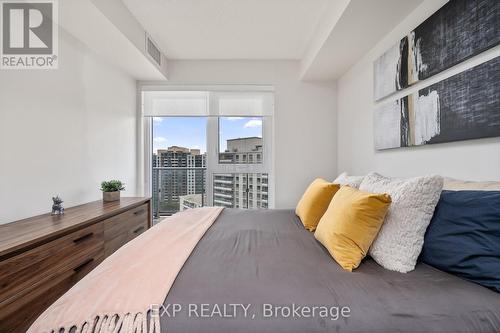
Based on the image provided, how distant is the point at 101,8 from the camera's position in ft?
5.76

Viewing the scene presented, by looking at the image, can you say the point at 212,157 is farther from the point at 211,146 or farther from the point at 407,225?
the point at 407,225

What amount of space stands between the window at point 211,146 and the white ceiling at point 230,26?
21.9 inches

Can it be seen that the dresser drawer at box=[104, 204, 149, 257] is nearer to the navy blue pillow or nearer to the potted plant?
the potted plant

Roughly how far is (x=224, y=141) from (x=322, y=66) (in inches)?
63.0

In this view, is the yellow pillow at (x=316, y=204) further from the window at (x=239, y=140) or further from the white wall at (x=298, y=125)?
the window at (x=239, y=140)

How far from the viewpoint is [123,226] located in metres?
2.13

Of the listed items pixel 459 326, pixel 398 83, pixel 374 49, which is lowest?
pixel 459 326

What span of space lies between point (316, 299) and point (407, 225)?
568 millimetres

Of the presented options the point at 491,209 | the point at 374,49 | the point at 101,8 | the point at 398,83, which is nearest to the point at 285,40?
A: the point at 374,49

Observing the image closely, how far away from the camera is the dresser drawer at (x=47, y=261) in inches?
43.1

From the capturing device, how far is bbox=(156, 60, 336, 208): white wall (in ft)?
10.7

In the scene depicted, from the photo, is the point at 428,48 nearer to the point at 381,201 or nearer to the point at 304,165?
the point at 381,201

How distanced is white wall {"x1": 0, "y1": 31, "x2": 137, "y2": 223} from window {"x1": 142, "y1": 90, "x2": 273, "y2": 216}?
63 centimetres

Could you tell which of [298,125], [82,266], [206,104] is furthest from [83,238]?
[298,125]
